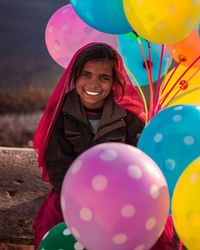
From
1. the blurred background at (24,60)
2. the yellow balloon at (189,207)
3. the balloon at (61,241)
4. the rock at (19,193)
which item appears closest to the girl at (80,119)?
the balloon at (61,241)

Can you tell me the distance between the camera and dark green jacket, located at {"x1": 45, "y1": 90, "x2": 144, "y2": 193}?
191cm

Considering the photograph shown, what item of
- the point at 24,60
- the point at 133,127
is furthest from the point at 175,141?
the point at 24,60

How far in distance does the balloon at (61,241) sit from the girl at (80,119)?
0.30 m

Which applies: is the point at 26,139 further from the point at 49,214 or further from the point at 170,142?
the point at 170,142

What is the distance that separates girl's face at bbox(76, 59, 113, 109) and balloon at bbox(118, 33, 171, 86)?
30cm

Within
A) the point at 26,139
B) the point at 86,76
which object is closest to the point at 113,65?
the point at 86,76

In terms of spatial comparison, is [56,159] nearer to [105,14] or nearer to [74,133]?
[74,133]

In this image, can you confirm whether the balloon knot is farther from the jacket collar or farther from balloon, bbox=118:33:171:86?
the jacket collar

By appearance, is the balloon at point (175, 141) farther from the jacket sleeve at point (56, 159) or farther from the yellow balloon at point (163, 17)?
the jacket sleeve at point (56, 159)

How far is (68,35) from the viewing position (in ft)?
7.20

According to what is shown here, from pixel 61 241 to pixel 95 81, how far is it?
643mm

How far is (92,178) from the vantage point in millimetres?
1180

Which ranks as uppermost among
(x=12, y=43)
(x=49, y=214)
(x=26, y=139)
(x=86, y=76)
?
(x=86, y=76)

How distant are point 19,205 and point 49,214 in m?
0.65
